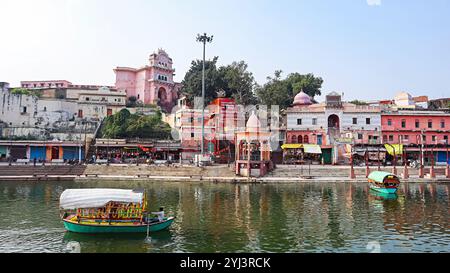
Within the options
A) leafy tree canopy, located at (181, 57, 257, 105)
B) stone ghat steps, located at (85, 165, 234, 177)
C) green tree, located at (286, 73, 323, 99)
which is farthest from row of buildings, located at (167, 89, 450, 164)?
green tree, located at (286, 73, 323, 99)

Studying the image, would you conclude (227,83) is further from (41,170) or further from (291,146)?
(41,170)

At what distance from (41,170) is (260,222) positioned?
31688 millimetres

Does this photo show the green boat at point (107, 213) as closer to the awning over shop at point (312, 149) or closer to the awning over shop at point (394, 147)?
the awning over shop at point (312, 149)

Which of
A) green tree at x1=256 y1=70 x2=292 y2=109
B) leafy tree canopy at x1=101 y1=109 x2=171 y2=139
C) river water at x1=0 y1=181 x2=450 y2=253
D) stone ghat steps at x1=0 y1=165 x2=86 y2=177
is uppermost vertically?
green tree at x1=256 y1=70 x2=292 y2=109

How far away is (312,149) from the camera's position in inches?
1889

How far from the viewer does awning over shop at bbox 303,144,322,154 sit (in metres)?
47.6

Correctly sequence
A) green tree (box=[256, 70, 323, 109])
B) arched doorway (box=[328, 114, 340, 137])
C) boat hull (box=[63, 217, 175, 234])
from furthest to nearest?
1. green tree (box=[256, 70, 323, 109])
2. arched doorway (box=[328, 114, 340, 137])
3. boat hull (box=[63, 217, 175, 234])

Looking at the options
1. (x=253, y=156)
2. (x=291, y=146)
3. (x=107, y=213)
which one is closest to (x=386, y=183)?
(x=253, y=156)

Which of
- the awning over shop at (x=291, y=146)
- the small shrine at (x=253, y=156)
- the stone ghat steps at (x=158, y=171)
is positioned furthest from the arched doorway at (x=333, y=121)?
the stone ghat steps at (x=158, y=171)

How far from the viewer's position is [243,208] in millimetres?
24094

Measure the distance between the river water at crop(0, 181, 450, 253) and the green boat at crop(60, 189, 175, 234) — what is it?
0.44 meters

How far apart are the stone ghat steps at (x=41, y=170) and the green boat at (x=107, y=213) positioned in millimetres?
25705

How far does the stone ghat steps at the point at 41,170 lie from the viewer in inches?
1582

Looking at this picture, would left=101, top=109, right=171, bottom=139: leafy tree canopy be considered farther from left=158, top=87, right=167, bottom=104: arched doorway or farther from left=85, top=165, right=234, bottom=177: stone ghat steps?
left=158, top=87, right=167, bottom=104: arched doorway
